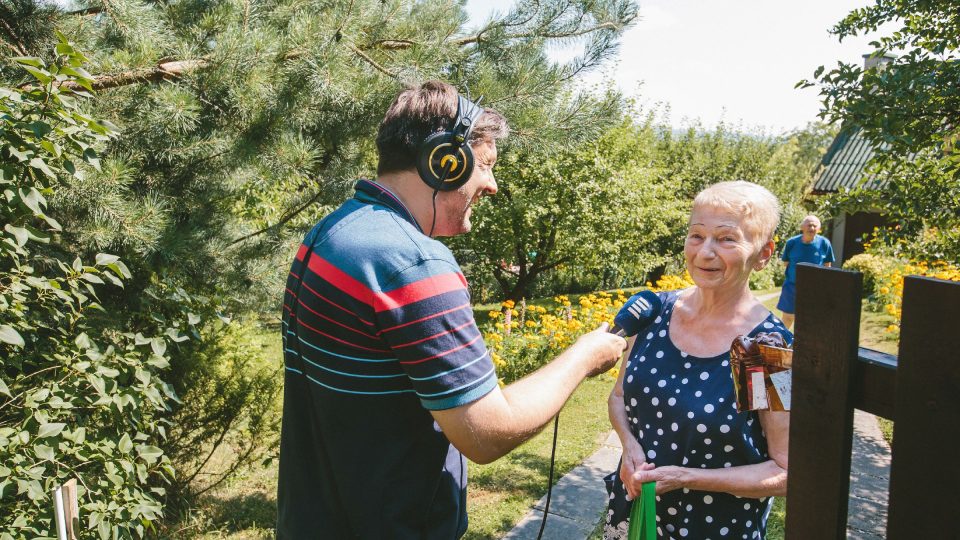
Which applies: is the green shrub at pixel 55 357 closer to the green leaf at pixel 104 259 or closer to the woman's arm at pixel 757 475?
the green leaf at pixel 104 259

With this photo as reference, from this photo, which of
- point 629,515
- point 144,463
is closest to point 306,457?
point 629,515

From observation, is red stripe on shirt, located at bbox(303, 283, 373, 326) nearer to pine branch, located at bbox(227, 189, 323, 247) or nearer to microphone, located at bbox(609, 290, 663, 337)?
microphone, located at bbox(609, 290, 663, 337)

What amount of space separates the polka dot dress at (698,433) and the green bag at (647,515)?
123 millimetres

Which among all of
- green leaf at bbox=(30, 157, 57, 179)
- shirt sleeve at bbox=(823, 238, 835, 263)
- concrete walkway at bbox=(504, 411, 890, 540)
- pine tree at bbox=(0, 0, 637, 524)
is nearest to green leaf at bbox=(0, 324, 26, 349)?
green leaf at bbox=(30, 157, 57, 179)

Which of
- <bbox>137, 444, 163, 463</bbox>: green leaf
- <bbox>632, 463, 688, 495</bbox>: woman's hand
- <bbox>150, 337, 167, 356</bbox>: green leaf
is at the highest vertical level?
<bbox>150, 337, 167, 356</bbox>: green leaf

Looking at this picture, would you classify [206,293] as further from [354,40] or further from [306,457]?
[306,457]

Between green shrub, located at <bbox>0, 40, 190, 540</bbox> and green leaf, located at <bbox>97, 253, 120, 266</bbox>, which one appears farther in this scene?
green leaf, located at <bbox>97, 253, 120, 266</bbox>

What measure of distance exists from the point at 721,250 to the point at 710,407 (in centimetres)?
A: 52

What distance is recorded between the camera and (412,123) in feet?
5.06

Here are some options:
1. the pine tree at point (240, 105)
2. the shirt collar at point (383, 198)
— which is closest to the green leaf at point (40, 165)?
the pine tree at point (240, 105)

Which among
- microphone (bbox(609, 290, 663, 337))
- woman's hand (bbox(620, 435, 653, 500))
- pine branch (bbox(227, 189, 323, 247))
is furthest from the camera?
pine branch (bbox(227, 189, 323, 247))

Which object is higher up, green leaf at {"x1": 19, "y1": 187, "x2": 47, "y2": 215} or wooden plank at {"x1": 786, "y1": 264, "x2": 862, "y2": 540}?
green leaf at {"x1": 19, "y1": 187, "x2": 47, "y2": 215}

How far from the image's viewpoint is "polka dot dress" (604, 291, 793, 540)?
1935 mm

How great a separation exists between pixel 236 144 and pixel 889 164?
143 inches
